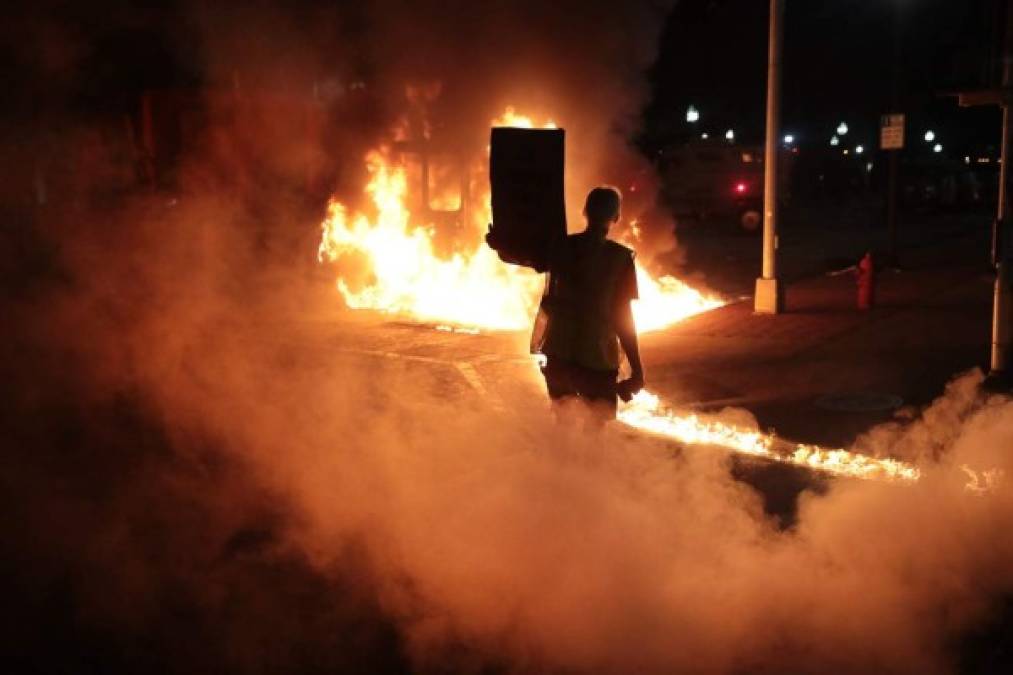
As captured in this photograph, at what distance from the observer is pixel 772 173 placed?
10531 millimetres

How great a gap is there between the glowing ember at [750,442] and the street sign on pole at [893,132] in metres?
7.90

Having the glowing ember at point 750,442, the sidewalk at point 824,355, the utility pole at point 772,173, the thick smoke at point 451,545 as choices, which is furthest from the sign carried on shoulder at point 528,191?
the utility pole at point 772,173

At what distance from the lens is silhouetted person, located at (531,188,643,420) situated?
422 centimetres

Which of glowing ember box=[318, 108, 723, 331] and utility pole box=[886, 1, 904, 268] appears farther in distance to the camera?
utility pole box=[886, 1, 904, 268]

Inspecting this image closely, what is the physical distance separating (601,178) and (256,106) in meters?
3.29

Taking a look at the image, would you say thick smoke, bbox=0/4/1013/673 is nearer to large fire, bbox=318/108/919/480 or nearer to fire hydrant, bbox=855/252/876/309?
large fire, bbox=318/108/919/480

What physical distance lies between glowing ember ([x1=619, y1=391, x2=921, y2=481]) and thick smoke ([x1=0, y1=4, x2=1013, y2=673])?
0.77 ft

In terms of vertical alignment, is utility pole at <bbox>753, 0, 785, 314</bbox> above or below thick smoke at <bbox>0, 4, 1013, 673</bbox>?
above

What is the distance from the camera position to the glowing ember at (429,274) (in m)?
11.1

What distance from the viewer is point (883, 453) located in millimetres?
5727

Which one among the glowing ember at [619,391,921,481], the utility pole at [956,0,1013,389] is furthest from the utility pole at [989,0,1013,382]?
the glowing ember at [619,391,921,481]

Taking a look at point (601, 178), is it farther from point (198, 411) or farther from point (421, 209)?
point (198, 411)

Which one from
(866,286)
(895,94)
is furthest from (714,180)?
(866,286)

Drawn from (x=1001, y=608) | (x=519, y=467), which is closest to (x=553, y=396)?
(x=519, y=467)
